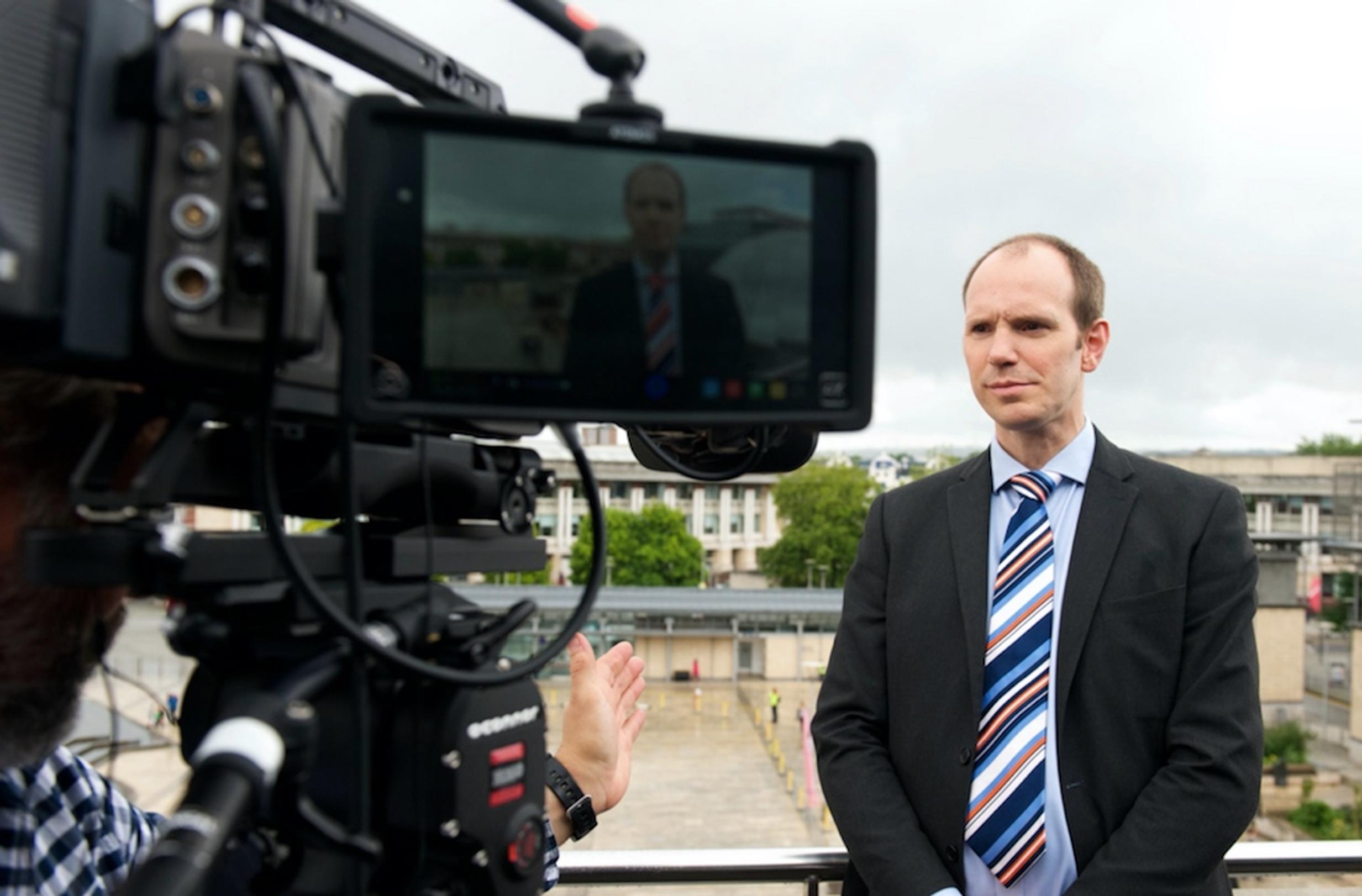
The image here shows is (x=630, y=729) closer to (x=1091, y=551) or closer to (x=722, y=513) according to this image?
(x=1091, y=551)

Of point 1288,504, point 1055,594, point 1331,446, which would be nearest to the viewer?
point 1055,594

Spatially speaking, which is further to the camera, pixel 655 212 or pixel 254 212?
pixel 655 212

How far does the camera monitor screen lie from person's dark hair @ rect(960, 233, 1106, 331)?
1.37m

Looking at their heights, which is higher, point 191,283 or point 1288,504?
point 1288,504

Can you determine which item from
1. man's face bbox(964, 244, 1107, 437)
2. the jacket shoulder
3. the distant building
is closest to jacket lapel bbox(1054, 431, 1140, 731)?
man's face bbox(964, 244, 1107, 437)

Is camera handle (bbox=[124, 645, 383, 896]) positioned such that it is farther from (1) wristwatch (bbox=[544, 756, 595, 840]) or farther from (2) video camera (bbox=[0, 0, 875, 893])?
(1) wristwatch (bbox=[544, 756, 595, 840])

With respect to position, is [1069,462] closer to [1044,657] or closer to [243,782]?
[1044,657]

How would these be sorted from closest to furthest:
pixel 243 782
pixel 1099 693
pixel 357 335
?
pixel 243 782 → pixel 357 335 → pixel 1099 693

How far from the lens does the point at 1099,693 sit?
2.17 metres

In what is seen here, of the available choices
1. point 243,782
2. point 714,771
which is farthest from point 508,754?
point 714,771

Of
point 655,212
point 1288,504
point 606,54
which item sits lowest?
point 655,212

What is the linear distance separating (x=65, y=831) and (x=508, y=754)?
65cm

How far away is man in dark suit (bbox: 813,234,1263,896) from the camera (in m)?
2.13

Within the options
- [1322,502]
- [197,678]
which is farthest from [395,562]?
[1322,502]
